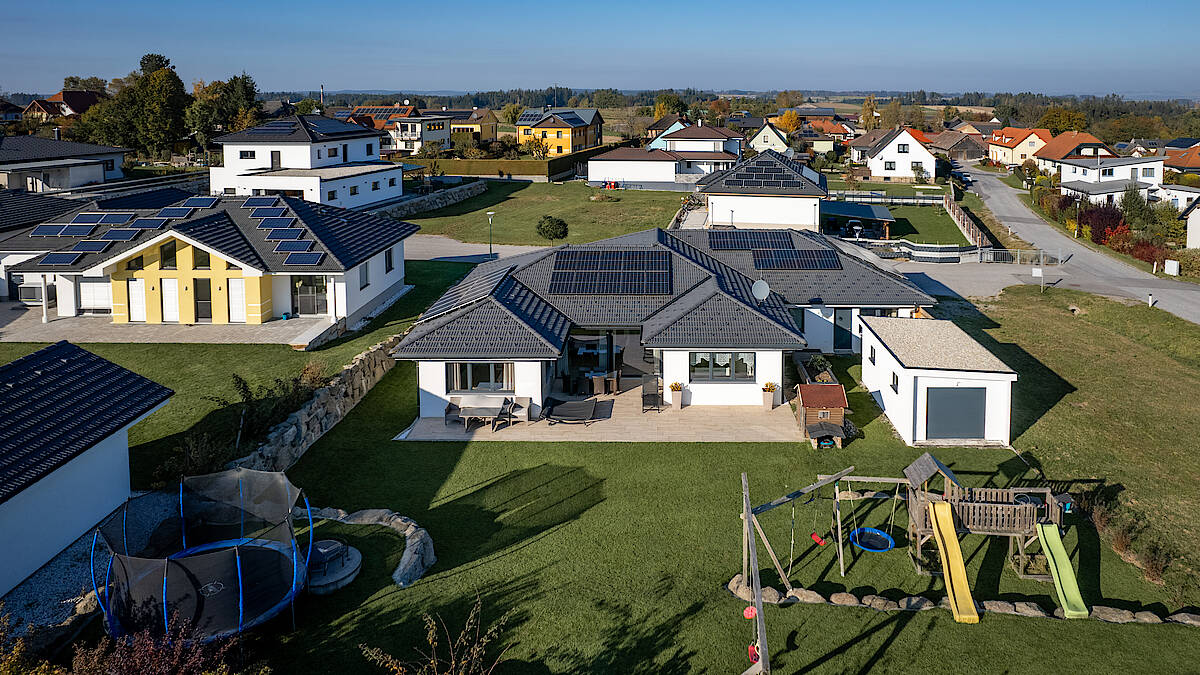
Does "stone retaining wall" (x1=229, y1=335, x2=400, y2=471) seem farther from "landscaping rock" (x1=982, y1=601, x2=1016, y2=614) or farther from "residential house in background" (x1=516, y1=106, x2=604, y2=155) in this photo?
"residential house in background" (x1=516, y1=106, x2=604, y2=155)

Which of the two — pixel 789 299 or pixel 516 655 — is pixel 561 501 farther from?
pixel 789 299

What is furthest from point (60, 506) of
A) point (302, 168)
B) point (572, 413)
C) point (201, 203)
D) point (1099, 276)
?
point (1099, 276)

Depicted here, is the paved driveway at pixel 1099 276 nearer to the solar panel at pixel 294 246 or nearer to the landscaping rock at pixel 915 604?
the landscaping rock at pixel 915 604

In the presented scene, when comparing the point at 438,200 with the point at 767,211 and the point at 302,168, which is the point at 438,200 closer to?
the point at 302,168

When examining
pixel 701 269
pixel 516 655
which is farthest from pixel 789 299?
pixel 516 655

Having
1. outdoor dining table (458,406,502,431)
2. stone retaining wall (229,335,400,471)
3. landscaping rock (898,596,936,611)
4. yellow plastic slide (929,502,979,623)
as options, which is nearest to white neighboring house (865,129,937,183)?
stone retaining wall (229,335,400,471)

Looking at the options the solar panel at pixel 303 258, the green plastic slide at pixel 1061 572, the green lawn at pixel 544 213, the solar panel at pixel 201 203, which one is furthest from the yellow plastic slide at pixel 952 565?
the green lawn at pixel 544 213
